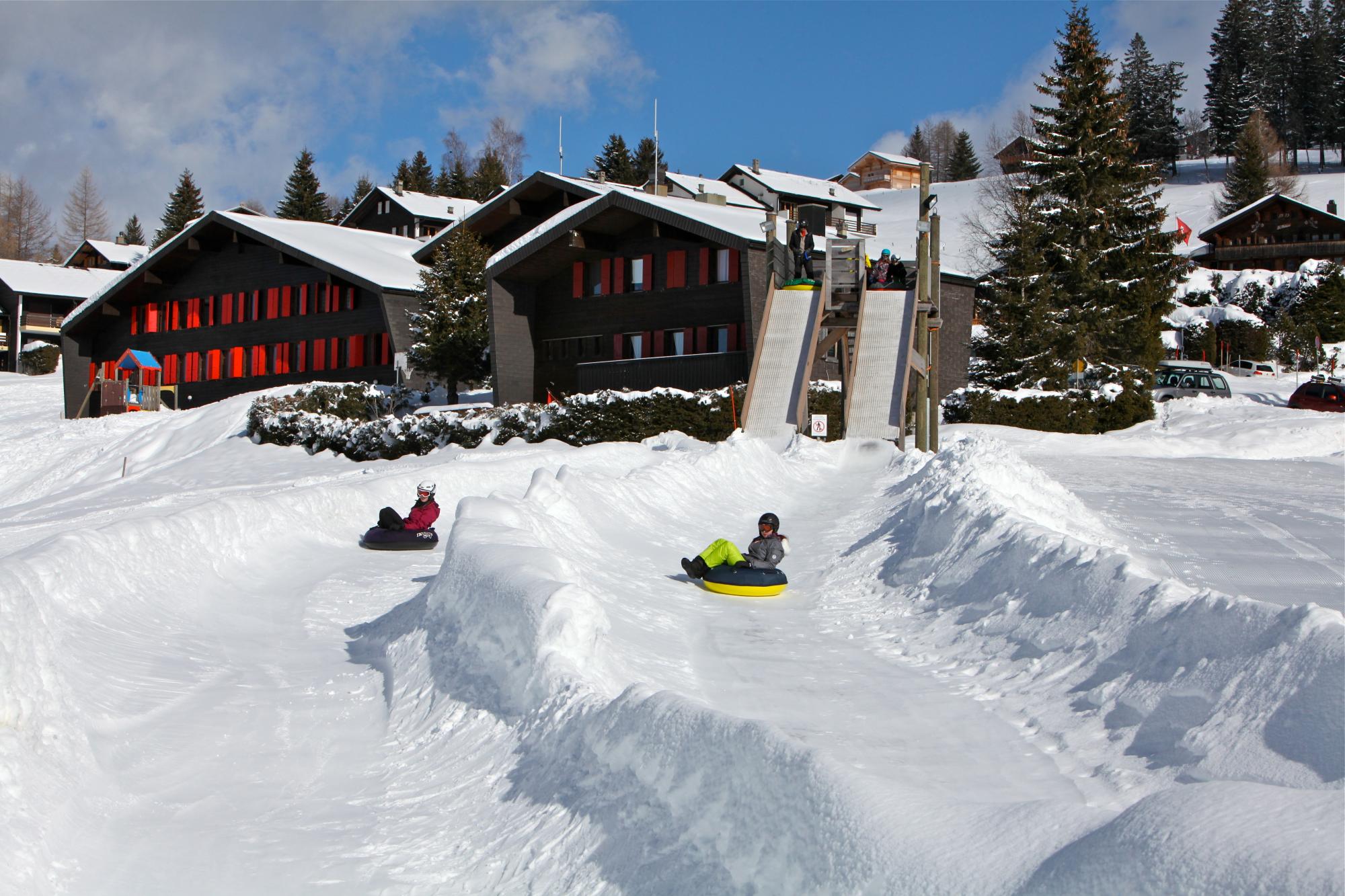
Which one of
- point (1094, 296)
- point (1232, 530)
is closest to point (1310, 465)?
point (1232, 530)

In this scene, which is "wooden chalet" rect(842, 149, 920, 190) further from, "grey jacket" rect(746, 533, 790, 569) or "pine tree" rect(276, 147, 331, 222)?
"grey jacket" rect(746, 533, 790, 569)

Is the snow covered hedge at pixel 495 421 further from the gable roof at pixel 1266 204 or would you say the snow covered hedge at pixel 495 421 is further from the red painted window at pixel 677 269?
the gable roof at pixel 1266 204

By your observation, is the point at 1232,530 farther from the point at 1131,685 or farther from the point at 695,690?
the point at 695,690

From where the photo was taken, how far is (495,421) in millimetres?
29906

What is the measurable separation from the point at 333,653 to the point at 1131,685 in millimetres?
6623

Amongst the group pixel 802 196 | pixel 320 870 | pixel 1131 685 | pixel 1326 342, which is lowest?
pixel 320 870

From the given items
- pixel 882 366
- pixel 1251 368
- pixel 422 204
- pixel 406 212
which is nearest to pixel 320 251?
pixel 882 366

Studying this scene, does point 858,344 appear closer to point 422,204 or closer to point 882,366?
point 882,366

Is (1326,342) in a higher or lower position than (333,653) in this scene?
higher

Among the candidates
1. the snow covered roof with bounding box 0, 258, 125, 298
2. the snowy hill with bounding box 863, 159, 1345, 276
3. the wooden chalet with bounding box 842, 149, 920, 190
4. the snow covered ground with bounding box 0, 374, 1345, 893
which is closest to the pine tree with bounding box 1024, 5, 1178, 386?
the snowy hill with bounding box 863, 159, 1345, 276

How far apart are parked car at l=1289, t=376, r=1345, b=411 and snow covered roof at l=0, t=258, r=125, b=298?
63.6m

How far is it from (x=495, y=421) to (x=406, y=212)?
158ft

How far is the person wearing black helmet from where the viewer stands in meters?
12.3

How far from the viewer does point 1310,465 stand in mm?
24281
